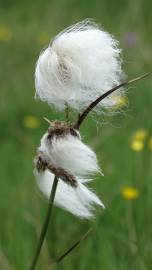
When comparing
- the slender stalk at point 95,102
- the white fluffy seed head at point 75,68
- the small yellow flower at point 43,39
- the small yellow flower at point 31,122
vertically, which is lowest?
the small yellow flower at point 31,122

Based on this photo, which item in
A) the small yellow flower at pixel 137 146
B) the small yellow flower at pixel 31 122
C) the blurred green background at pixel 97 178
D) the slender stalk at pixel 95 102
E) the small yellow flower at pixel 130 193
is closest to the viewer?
the slender stalk at pixel 95 102

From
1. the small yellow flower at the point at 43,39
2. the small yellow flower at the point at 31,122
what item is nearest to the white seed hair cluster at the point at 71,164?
the small yellow flower at the point at 31,122

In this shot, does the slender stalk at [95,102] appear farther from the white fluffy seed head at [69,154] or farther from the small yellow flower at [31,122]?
the small yellow flower at [31,122]

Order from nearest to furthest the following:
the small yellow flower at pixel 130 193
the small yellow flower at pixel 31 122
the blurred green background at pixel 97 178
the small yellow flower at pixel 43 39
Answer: the blurred green background at pixel 97 178, the small yellow flower at pixel 130 193, the small yellow flower at pixel 31 122, the small yellow flower at pixel 43 39

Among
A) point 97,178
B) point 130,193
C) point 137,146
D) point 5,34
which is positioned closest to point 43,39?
point 5,34

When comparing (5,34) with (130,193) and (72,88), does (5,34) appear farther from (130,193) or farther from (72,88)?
(72,88)

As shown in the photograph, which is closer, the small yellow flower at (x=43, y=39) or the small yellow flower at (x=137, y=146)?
the small yellow flower at (x=137, y=146)

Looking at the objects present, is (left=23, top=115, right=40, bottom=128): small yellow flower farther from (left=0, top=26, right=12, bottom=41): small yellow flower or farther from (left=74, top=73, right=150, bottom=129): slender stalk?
(left=74, top=73, right=150, bottom=129): slender stalk
